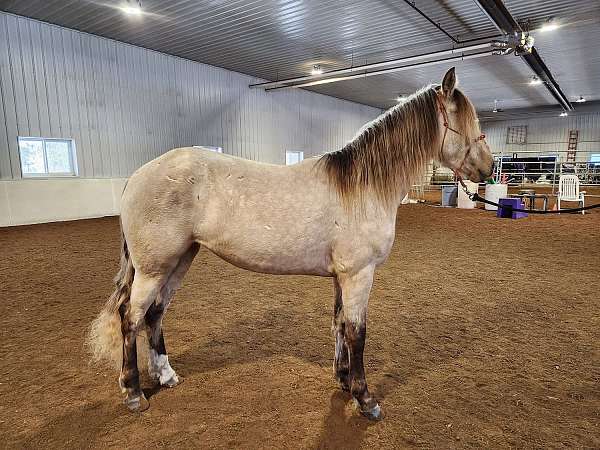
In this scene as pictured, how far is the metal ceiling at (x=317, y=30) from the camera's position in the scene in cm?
791

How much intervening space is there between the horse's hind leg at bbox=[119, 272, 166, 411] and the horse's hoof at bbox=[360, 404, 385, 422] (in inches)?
49.6

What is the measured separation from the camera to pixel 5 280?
4.36 meters

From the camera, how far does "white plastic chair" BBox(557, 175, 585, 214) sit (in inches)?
401

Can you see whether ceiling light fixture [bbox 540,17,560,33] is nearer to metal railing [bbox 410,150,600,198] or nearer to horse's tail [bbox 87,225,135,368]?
metal railing [bbox 410,150,600,198]

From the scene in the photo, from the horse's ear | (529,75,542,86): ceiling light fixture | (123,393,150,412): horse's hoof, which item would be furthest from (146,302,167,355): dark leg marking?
(529,75,542,86): ceiling light fixture

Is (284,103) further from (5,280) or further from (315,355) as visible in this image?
(315,355)

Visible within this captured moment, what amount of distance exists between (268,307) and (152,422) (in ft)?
5.68

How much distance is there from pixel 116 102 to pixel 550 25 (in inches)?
472

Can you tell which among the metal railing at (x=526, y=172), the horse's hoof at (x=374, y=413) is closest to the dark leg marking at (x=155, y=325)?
the horse's hoof at (x=374, y=413)

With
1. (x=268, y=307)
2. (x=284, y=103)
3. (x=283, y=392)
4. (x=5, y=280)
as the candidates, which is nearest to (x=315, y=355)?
(x=283, y=392)

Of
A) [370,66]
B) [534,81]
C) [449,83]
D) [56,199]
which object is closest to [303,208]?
[449,83]

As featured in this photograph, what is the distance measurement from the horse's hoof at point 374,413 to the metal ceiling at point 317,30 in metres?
8.16

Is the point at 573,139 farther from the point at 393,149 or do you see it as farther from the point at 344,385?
the point at 344,385

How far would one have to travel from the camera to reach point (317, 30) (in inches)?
363
